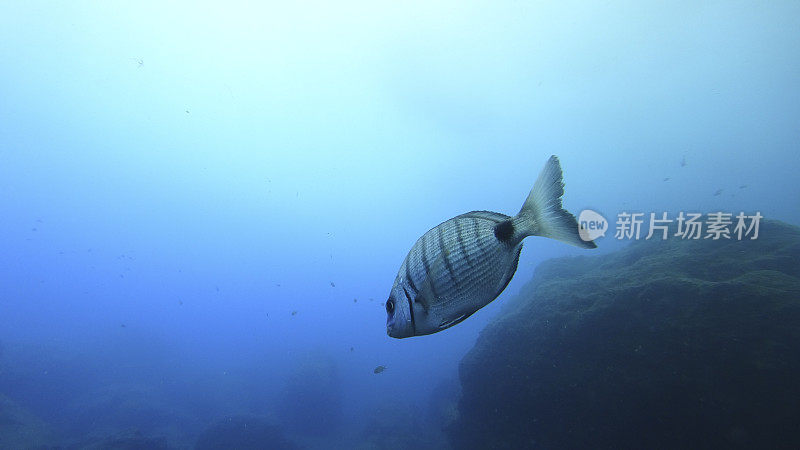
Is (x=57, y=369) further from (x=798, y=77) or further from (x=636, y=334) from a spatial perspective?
(x=798, y=77)

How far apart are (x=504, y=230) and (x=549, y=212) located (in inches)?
6.4

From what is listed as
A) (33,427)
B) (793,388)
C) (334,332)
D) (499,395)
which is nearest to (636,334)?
(793,388)

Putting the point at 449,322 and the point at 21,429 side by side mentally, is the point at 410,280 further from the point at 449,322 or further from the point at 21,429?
the point at 21,429

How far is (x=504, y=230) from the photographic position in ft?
3.69

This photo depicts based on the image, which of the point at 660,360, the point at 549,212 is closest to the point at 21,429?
the point at 549,212

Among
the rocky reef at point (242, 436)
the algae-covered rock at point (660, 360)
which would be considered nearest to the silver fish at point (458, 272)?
the algae-covered rock at point (660, 360)

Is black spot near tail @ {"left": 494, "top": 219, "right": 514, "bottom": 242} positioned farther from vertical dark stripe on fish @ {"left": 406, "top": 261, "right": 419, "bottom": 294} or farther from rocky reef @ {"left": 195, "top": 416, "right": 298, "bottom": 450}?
rocky reef @ {"left": 195, "top": 416, "right": 298, "bottom": 450}

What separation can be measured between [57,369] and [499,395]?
138 ft

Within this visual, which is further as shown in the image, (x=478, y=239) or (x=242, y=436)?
(x=242, y=436)

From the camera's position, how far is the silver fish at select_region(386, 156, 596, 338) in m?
1.12

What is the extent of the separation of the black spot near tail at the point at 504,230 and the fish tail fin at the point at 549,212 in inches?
1.5

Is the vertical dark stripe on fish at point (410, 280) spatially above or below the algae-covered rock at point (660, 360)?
above

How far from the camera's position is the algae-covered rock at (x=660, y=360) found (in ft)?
15.4

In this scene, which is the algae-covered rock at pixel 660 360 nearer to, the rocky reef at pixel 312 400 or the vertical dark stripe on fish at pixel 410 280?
the vertical dark stripe on fish at pixel 410 280
